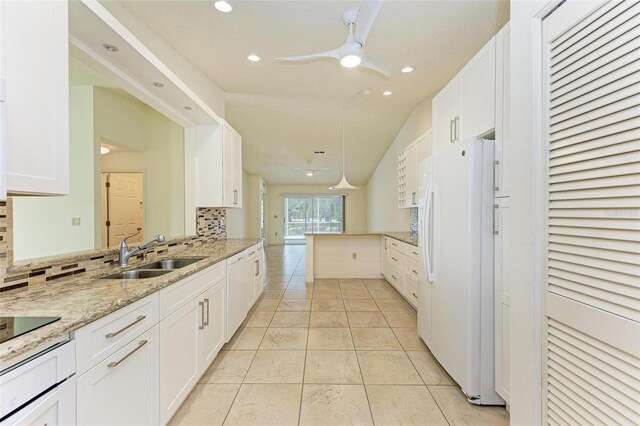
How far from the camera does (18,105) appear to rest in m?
1.09

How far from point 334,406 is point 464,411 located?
2.73 feet

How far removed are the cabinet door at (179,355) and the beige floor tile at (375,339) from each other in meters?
1.45

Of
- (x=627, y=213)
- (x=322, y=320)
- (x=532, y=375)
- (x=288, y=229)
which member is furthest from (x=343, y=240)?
(x=288, y=229)

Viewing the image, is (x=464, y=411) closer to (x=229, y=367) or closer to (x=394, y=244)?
(x=229, y=367)

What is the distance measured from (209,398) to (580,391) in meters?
2.01

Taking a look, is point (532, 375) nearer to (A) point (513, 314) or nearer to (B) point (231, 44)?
(A) point (513, 314)

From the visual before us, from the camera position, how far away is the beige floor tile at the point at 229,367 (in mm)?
2113

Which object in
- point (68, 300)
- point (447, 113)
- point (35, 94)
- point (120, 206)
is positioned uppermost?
point (447, 113)

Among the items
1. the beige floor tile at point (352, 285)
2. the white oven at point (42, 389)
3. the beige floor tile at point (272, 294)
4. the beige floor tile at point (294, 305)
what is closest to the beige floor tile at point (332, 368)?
the beige floor tile at point (294, 305)

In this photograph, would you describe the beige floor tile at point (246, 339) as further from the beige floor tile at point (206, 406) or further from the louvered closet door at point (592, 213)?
the louvered closet door at point (592, 213)

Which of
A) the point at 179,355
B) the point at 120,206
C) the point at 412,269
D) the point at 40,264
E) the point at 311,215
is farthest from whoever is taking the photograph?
the point at 311,215

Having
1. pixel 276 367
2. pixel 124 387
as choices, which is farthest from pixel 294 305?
pixel 124 387

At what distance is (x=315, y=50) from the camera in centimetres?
281

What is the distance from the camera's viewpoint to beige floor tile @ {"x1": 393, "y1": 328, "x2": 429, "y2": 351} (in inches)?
103
